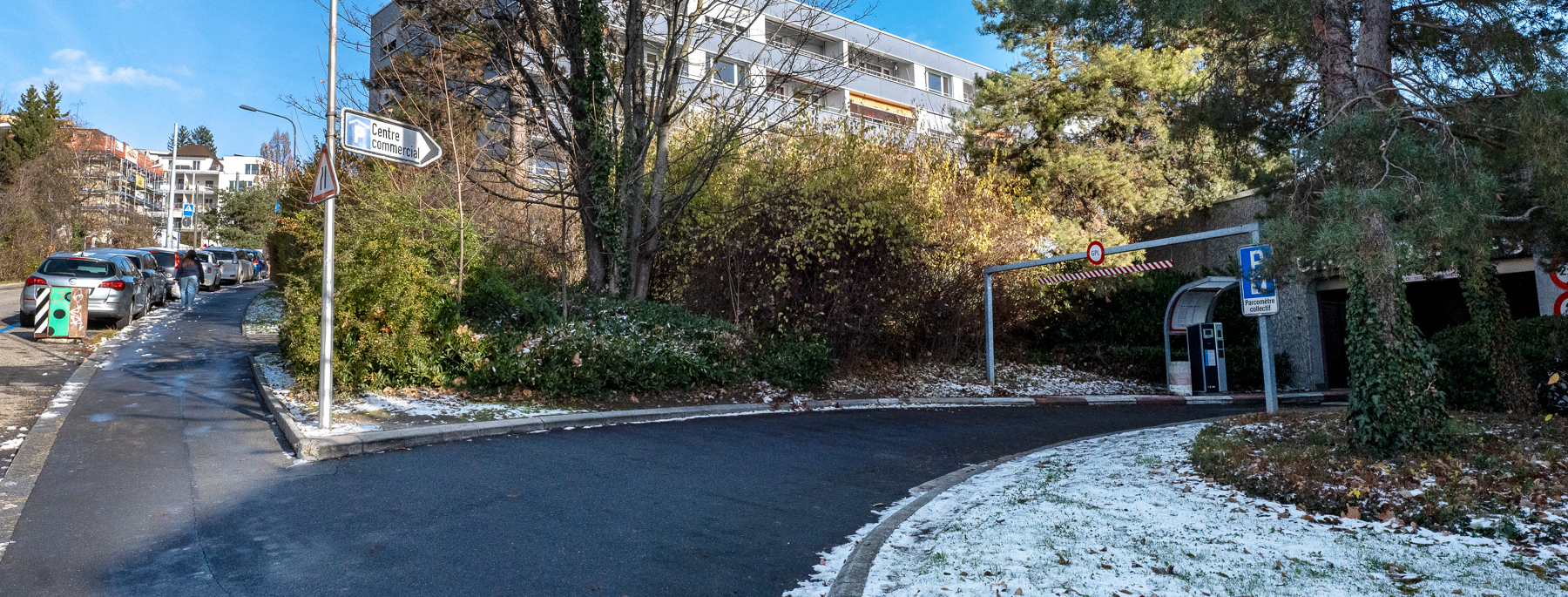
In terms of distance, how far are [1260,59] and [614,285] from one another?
10443 mm

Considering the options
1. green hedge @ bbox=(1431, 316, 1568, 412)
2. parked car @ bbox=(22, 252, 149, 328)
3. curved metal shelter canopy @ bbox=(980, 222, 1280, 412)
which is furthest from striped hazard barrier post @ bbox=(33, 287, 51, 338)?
green hedge @ bbox=(1431, 316, 1568, 412)

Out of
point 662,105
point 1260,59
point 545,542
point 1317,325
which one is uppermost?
point 662,105

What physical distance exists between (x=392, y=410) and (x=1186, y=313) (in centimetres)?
1520

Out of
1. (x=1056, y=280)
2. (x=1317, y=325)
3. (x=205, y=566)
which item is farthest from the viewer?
(x=1317, y=325)

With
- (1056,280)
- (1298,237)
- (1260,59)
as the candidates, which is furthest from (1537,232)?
(1056,280)

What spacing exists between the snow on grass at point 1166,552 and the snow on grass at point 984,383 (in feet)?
28.5

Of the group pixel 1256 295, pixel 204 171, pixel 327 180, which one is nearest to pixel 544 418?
pixel 327 180

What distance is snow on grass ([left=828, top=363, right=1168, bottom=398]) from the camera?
613 inches

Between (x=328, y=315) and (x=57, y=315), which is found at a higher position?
(x=57, y=315)

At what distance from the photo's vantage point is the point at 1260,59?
9875 millimetres

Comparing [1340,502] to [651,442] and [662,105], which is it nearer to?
[651,442]

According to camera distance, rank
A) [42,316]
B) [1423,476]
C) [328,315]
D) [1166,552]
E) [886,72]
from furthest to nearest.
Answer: [886,72]
[42,316]
[328,315]
[1423,476]
[1166,552]

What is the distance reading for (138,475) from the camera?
6.89 m

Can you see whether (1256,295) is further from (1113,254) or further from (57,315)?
(57,315)
